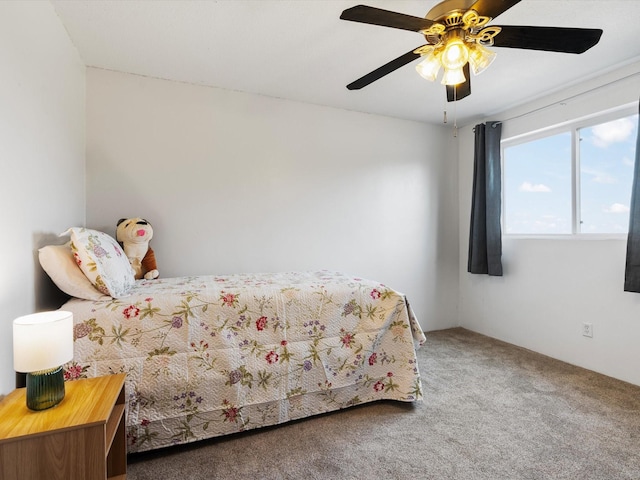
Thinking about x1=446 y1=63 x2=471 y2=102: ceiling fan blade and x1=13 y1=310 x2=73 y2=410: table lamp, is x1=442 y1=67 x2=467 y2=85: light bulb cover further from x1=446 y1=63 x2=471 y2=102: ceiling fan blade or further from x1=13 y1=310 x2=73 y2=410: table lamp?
x1=13 y1=310 x2=73 y2=410: table lamp

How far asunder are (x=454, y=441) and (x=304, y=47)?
8.03 feet

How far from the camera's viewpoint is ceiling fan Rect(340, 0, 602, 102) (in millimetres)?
1271

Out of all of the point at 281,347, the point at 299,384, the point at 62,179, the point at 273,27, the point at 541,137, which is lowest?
the point at 299,384

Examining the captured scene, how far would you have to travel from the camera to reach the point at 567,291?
270 centimetres

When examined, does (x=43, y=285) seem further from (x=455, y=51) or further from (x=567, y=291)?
(x=567, y=291)

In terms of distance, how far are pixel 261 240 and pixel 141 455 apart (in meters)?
1.68

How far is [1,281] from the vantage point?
46.7 inches

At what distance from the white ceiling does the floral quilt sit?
1.52 metres

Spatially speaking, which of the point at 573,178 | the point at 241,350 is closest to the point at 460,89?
the point at 573,178

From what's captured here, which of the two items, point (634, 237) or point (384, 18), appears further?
point (634, 237)

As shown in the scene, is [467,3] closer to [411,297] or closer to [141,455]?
[141,455]

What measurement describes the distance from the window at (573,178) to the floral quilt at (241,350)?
1767mm

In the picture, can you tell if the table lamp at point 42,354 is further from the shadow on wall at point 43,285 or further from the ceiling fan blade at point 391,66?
the ceiling fan blade at point 391,66

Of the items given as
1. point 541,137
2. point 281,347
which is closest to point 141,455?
point 281,347
